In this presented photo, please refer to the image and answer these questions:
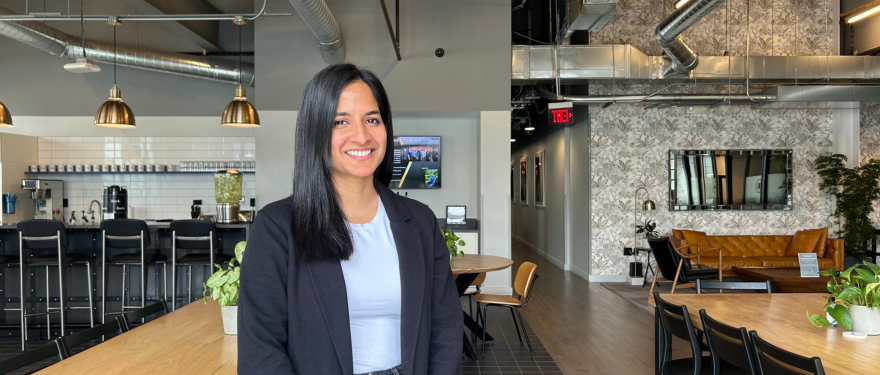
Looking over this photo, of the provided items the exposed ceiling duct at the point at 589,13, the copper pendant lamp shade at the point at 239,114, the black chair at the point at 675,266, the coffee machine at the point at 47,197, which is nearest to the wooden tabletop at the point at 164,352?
the copper pendant lamp shade at the point at 239,114

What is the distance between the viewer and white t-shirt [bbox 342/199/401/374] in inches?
52.2

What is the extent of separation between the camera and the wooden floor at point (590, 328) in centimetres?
503

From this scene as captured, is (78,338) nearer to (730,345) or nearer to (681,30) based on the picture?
(730,345)

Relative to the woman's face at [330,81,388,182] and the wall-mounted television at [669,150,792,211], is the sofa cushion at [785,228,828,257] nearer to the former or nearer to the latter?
the wall-mounted television at [669,150,792,211]

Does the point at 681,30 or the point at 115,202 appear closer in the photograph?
the point at 681,30

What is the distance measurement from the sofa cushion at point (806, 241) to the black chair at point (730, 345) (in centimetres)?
761

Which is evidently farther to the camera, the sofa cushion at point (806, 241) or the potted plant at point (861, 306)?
the sofa cushion at point (806, 241)

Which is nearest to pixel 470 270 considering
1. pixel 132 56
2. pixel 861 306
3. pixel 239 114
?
pixel 861 306

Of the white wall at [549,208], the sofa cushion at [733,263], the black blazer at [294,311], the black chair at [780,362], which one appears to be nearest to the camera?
the black blazer at [294,311]

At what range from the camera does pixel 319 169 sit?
134 cm

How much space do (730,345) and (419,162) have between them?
247 inches

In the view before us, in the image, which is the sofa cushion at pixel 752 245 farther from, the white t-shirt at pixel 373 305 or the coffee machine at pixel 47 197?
the coffee machine at pixel 47 197

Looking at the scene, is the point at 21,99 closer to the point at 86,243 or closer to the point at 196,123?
the point at 196,123

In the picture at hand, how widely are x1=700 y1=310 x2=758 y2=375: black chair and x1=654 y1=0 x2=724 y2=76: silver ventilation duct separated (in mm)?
4047
